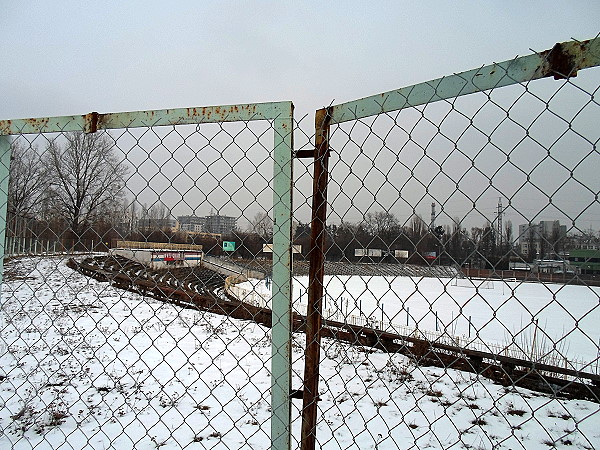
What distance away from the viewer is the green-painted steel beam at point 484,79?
1193 millimetres

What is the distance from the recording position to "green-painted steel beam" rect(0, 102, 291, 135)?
5.64ft

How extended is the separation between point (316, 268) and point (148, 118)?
117cm

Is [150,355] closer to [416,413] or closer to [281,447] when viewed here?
[416,413]

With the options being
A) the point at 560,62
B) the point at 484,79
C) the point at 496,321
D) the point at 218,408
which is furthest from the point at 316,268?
the point at 496,321

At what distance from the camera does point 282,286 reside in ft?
5.31

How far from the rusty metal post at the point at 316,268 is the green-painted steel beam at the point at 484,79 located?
11cm

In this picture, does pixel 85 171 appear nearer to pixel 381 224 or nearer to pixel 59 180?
pixel 59 180

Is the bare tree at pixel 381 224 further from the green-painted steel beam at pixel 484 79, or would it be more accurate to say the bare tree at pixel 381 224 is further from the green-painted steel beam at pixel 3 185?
the green-painted steel beam at pixel 3 185

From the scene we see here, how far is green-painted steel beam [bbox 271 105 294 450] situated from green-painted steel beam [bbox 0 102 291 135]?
138mm

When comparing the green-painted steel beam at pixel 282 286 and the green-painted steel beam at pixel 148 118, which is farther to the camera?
the green-painted steel beam at pixel 148 118

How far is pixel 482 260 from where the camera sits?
4.90 ft

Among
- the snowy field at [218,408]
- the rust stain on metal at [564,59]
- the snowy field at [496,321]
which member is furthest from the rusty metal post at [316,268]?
the snowy field at [496,321]

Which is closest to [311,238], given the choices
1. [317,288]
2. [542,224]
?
[317,288]

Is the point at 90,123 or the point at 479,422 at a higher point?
the point at 90,123
